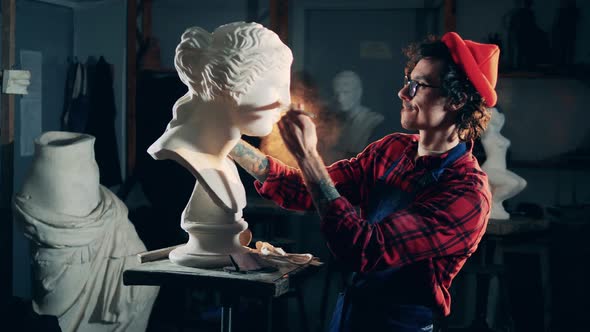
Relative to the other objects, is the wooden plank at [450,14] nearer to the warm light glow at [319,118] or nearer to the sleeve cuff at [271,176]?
the warm light glow at [319,118]

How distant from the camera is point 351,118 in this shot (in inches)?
212

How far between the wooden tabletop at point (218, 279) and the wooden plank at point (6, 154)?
224 cm

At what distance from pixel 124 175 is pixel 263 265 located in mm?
3870

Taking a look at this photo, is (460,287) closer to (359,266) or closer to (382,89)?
(382,89)

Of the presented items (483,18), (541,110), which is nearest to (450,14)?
(483,18)

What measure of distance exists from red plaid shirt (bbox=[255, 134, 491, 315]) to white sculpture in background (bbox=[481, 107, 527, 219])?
2303 millimetres

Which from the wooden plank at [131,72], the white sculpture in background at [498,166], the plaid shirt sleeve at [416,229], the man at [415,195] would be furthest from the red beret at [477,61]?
the wooden plank at [131,72]

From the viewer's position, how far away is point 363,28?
5.32m

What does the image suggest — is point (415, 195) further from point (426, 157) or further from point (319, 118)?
point (319, 118)

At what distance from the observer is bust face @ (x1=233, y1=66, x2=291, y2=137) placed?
2523 mm

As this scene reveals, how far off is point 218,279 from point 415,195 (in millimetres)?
693

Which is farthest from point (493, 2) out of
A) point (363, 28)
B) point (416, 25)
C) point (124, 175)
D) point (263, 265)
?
point (263, 265)

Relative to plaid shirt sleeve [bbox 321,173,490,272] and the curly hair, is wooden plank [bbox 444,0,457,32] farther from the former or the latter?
plaid shirt sleeve [bbox 321,173,490,272]

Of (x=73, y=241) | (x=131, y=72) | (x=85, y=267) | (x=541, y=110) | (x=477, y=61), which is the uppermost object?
(x=131, y=72)
